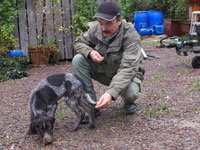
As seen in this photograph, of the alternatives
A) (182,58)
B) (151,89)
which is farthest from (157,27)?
(151,89)

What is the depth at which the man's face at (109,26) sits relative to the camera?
3484mm

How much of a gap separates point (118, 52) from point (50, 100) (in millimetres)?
1104

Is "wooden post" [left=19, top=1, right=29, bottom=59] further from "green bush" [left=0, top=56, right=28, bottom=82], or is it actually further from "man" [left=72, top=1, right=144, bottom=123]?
"man" [left=72, top=1, right=144, bottom=123]

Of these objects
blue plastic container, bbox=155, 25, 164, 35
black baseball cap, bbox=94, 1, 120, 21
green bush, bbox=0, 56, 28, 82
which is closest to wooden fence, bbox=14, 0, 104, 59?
green bush, bbox=0, 56, 28, 82

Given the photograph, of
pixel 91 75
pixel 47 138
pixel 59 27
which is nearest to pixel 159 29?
pixel 59 27

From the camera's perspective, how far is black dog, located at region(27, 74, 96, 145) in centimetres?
318

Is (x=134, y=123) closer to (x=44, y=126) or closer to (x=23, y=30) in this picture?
(x=44, y=126)

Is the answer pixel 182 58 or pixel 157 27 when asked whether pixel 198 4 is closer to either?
pixel 157 27

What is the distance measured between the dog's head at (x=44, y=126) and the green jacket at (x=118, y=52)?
752 mm

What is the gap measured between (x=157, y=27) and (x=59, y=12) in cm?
757

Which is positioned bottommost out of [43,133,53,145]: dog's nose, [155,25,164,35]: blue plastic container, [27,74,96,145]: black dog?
[43,133,53,145]: dog's nose

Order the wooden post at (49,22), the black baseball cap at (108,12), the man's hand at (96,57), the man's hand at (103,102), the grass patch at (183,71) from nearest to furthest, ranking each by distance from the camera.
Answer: the man's hand at (103,102) → the black baseball cap at (108,12) → the man's hand at (96,57) → the grass patch at (183,71) → the wooden post at (49,22)

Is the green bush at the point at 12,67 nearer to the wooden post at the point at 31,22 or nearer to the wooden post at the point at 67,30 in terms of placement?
the wooden post at the point at 31,22

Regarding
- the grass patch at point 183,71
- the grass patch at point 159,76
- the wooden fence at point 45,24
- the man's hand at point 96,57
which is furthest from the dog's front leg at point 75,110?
the wooden fence at point 45,24
